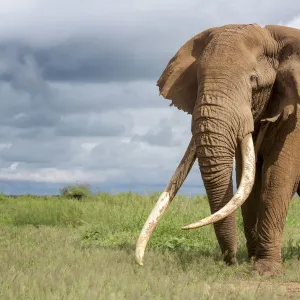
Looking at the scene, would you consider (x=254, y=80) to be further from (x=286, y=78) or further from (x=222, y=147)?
(x=222, y=147)

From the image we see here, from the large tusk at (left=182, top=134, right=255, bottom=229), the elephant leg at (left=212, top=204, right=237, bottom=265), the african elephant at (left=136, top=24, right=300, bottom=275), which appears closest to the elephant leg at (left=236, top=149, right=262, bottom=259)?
the african elephant at (left=136, top=24, right=300, bottom=275)

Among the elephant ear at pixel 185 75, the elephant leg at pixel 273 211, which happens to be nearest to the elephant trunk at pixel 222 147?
the elephant leg at pixel 273 211

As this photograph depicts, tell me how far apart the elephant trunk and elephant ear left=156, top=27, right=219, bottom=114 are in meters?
1.37

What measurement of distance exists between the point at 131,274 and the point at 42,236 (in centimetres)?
686

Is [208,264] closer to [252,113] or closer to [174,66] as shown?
[252,113]

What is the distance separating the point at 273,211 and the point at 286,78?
1.75 metres

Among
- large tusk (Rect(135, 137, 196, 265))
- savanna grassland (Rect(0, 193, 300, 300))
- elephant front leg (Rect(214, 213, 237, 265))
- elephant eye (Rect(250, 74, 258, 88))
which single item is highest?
elephant eye (Rect(250, 74, 258, 88))

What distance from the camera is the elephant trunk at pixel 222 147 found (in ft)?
27.6

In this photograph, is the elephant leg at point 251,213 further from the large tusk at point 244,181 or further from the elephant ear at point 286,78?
the large tusk at point 244,181

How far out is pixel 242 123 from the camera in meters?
8.56

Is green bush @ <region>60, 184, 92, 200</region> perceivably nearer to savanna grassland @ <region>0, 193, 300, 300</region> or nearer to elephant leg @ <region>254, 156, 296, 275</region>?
savanna grassland @ <region>0, 193, 300, 300</region>

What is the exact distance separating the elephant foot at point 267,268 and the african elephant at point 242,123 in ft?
0.04

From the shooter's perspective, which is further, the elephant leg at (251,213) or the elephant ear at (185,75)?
the elephant leg at (251,213)

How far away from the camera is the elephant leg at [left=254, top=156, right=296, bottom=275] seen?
30.6 ft
